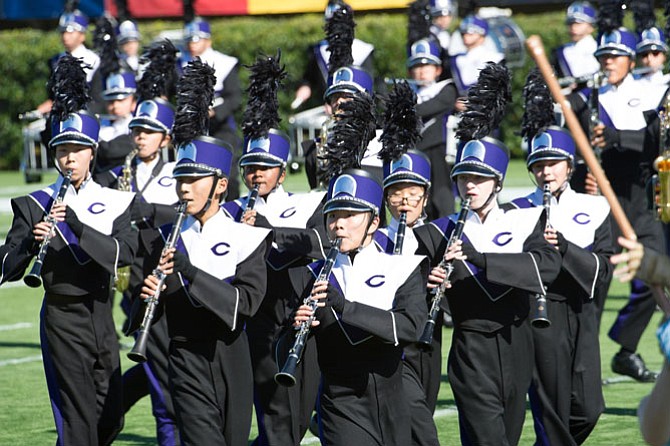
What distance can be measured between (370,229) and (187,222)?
92 cm

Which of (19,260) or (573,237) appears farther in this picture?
(573,237)

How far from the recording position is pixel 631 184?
467 inches

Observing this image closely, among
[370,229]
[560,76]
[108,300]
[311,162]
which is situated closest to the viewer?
[370,229]

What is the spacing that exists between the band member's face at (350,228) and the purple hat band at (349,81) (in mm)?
2651

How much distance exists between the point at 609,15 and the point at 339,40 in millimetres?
2696

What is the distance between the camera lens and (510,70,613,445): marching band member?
8.27 metres

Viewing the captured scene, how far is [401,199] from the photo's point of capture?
8.16 metres

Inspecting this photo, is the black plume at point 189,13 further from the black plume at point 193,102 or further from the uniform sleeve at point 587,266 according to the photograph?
the uniform sleeve at point 587,266

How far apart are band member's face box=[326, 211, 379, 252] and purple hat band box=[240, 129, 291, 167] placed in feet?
6.14

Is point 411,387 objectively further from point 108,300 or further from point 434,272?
point 108,300

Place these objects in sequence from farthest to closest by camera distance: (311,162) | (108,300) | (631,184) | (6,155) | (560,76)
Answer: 1. (6,155)
2. (560,76)
3. (631,184)
4. (311,162)
5. (108,300)

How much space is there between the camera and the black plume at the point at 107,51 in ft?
45.7

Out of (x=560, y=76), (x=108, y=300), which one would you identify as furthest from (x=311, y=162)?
(x=560, y=76)

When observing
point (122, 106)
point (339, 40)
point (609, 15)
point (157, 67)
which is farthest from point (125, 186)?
point (609, 15)
